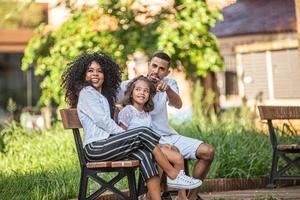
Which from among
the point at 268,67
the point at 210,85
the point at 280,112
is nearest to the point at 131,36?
the point at 210,85

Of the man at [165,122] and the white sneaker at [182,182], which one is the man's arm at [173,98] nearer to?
the man at [165,122]

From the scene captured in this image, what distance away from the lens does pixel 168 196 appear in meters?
6.55

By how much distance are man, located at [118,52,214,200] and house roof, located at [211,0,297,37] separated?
36.2 feet

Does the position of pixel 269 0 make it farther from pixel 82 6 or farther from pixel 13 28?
pixel 82 6

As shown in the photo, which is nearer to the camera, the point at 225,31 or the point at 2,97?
the point at 225,31

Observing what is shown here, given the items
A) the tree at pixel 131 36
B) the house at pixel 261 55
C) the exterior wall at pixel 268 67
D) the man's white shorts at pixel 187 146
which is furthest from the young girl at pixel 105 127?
the exterior wall at pixel 268 67

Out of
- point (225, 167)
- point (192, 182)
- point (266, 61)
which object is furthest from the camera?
point (266, 61)

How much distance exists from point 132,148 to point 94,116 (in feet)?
1.42

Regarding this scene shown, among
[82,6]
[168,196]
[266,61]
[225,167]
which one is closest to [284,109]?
[225,167]

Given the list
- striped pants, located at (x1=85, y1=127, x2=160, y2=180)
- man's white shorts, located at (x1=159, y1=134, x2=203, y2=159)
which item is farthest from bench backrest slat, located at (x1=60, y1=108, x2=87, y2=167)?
man's white shorts, located at (x1=159, y1=134, x2=203, y2=159)

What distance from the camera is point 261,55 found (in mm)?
17234

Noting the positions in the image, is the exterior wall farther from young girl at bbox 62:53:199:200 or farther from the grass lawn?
young girl at bbox 62:53:199:200

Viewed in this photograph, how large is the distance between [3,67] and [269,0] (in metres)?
6.99

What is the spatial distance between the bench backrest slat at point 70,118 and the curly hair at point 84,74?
0.17 meters
